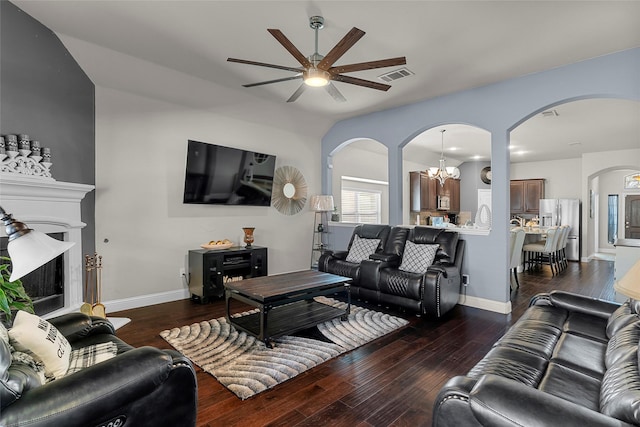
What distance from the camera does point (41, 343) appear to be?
1.51 m

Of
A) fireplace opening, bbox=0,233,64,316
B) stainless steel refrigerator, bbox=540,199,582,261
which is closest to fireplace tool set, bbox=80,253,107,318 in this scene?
fireplace opening, bbox=0,233,64,316

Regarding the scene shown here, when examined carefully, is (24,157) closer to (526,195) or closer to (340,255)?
(340,255)

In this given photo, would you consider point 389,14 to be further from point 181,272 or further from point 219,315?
point 181,272

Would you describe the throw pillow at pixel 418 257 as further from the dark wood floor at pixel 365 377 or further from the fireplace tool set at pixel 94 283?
the fireplace tool set at pixel 94 283

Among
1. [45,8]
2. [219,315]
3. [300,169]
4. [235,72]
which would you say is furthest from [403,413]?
Answer: [300,169]

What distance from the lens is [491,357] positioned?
1795 mm

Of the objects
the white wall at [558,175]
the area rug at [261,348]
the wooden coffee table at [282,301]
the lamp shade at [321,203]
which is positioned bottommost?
the area rug at [261,348]

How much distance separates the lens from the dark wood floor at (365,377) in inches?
79.8

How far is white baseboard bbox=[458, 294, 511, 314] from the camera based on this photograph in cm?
404

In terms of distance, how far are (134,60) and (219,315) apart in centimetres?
302

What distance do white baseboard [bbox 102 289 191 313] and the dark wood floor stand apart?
108 millimetres

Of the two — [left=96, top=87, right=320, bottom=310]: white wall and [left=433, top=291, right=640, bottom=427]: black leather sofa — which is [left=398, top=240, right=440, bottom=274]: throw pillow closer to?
[left=433, top=291, right=640, bottom=427]: black leather sofa

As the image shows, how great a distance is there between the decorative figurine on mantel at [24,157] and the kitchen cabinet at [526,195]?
33.7 ft

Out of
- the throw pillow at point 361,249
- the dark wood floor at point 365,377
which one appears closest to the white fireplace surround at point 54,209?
the dark wood floor at point 365,377
